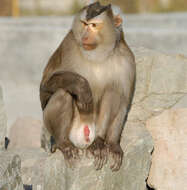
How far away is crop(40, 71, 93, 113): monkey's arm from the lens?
5.00 metres

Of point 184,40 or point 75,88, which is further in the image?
point 184,40

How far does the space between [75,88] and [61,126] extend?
41 centimetres

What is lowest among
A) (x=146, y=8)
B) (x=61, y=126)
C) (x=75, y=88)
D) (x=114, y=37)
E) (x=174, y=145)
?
(x=146, y=8)

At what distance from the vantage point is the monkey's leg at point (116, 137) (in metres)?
5.07

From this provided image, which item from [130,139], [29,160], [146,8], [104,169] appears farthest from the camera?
[146,8]

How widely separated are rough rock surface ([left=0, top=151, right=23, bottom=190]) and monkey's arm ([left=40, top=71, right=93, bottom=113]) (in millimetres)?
886

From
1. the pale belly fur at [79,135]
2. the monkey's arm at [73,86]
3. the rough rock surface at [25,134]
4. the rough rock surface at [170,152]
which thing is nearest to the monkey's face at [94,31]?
the monkey's arm at [73,86]

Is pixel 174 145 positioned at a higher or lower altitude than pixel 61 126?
lower

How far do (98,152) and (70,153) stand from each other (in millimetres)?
261

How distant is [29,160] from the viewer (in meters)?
6.23

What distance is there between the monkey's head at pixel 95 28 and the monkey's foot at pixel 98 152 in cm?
89

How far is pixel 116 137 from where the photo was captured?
528 cm

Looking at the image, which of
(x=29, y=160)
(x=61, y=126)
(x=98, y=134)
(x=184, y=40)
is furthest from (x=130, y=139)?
(x=184, y=40)

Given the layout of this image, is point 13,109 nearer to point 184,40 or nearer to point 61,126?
point 184,40
